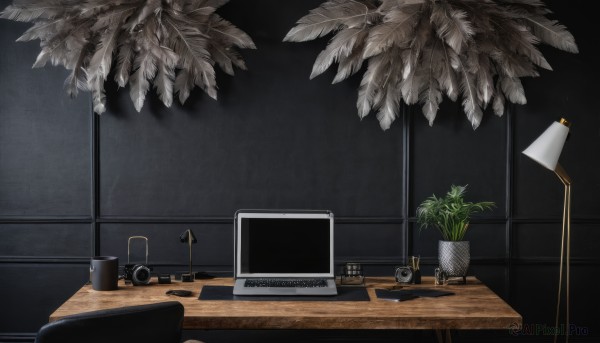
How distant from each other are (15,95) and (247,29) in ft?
4.66

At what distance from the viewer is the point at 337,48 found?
3494 millimetres

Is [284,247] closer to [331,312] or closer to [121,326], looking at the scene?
[331,312]

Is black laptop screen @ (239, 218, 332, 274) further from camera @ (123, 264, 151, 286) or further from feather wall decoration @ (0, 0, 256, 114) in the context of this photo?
feather wall decoration @ (0, 0, 256, 114)

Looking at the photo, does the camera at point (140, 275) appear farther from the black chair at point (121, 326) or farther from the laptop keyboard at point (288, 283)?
the black chair at point (121, 326)

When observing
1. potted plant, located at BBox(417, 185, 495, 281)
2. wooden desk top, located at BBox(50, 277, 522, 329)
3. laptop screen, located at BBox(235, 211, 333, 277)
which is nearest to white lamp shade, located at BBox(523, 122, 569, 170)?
potted plant, located at BBox(417, 185, 495, 281)

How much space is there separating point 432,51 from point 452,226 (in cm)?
98

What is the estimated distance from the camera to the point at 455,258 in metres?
3.26

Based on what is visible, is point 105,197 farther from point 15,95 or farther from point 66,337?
point 66,337

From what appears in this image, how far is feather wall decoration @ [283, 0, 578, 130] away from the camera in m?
3.42

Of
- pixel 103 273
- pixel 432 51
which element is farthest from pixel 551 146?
pixel 103 273

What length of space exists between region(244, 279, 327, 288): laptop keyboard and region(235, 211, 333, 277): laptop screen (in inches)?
1.9

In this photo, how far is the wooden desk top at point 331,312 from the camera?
2480 millimetres

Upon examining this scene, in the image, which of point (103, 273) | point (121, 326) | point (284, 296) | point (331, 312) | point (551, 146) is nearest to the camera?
point (121, 326)

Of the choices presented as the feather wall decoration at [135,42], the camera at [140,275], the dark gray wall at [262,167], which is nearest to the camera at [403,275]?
the dark gray wall at [262,167]
